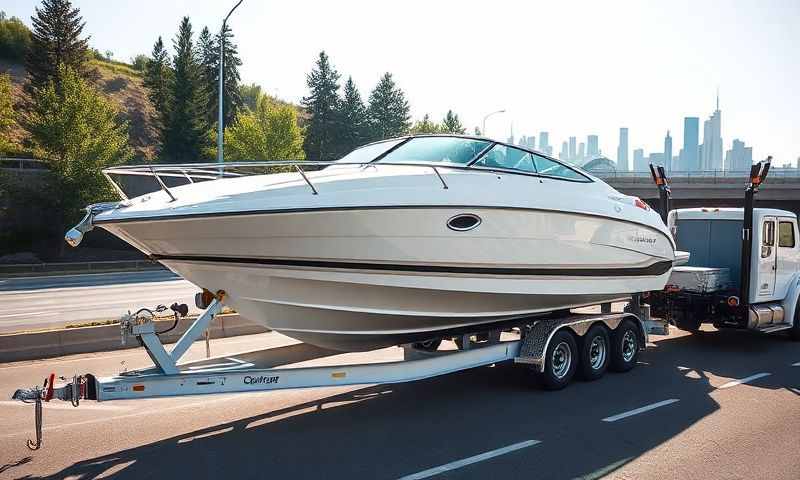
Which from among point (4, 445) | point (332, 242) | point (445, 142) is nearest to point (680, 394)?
point (445, 142)

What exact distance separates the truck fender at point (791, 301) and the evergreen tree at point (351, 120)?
53.9m

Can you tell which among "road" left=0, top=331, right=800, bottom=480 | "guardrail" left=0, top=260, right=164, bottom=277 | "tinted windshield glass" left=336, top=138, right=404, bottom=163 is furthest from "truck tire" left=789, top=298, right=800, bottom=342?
"guardrail" left=0, top=260, right=164, bottom=277

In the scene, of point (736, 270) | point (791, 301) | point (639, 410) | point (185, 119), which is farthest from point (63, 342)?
point (185, 119)

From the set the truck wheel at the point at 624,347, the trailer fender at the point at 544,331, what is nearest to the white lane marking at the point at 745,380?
the truck wheel at the point at 624,347

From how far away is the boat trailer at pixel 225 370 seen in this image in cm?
547

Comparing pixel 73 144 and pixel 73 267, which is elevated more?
pixel 73 144

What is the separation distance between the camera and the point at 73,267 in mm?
30406

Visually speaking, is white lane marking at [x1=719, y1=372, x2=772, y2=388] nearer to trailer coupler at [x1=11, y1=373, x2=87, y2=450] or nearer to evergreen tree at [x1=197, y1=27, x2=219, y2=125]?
trailer coupler at [x1=11, y1=373, x2=87, y2=450]

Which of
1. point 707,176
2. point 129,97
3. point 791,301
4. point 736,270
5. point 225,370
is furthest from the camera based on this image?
point 129,97

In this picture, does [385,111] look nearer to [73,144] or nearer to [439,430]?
[73,144]

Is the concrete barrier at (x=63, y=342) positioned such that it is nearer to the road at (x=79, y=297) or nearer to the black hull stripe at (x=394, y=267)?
the black hull stripe at (x=394, y=267)

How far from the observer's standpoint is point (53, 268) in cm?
2981

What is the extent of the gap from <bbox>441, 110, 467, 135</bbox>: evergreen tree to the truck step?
56012 millimetres

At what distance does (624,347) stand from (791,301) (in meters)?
4.02
